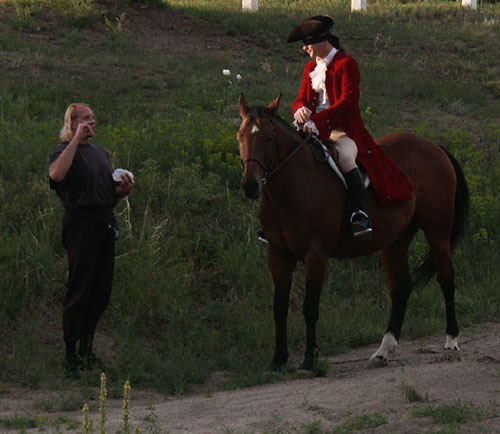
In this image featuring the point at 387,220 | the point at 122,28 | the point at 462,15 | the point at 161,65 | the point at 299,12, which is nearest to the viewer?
the point at 387,220

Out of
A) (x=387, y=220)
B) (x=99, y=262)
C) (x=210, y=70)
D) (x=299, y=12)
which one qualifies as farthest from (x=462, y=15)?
(x=99, y=262)

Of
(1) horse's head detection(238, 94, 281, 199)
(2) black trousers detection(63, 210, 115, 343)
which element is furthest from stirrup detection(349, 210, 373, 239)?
(2) black trousers detection(63, 210, 115, 343)

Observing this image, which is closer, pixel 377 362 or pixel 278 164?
pixel 278 164

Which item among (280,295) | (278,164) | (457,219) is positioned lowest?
(280,295)

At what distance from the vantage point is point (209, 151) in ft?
36.9

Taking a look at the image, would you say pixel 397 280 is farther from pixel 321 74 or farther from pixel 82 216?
pixel 82 216

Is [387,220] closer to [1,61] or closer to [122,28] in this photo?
[1,61]

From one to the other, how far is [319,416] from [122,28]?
12.0 metres

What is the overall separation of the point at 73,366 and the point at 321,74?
10.8ft

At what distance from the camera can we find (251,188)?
6543 millimetres

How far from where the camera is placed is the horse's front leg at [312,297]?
721cm

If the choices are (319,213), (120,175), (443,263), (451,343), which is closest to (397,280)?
(443,263)

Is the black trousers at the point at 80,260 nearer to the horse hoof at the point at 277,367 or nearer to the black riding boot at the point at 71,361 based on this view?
the black riding boot at the point at 71,361

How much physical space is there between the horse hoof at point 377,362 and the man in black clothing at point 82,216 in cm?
246
